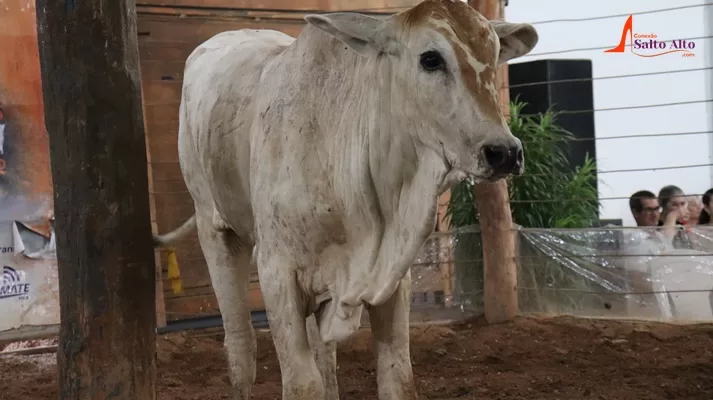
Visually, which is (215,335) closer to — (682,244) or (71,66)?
(682,244)

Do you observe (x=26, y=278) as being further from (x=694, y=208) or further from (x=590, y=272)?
(x=694, y=208)

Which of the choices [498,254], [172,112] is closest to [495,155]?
[498,254]

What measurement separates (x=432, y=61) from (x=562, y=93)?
18.0 feet

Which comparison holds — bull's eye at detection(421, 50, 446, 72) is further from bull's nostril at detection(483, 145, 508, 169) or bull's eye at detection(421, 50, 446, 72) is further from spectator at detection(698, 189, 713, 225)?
spectator at detection(698, 189, 713, 225)

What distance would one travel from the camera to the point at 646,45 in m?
7.50

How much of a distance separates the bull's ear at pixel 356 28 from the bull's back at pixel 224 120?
23.4 inches

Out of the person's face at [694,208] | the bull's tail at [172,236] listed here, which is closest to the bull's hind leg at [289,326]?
the bull's tail at [172,236]

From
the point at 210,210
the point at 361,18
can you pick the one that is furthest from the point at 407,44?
the point at 210,210

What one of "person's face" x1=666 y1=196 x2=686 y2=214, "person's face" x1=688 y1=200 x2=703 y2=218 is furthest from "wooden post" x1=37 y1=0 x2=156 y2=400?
"person's face" x1=688 y1=200 x2=703 y2=218

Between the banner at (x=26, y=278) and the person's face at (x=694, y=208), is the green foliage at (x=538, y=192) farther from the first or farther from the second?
the banner at (x=26, y=278)

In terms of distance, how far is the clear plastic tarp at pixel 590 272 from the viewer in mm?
4852

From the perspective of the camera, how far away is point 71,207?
2.60m

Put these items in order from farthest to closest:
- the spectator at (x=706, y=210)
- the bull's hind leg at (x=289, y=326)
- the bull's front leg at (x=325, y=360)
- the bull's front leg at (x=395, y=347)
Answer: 1. the spectator at (x=706, y=210)
2. the bull's front leg at (x=325, y=360)
3. the bull's front leg at (x=395, y=347)
4. the bull's hind leg at (x=289, y=326)

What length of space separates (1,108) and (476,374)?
314cm
